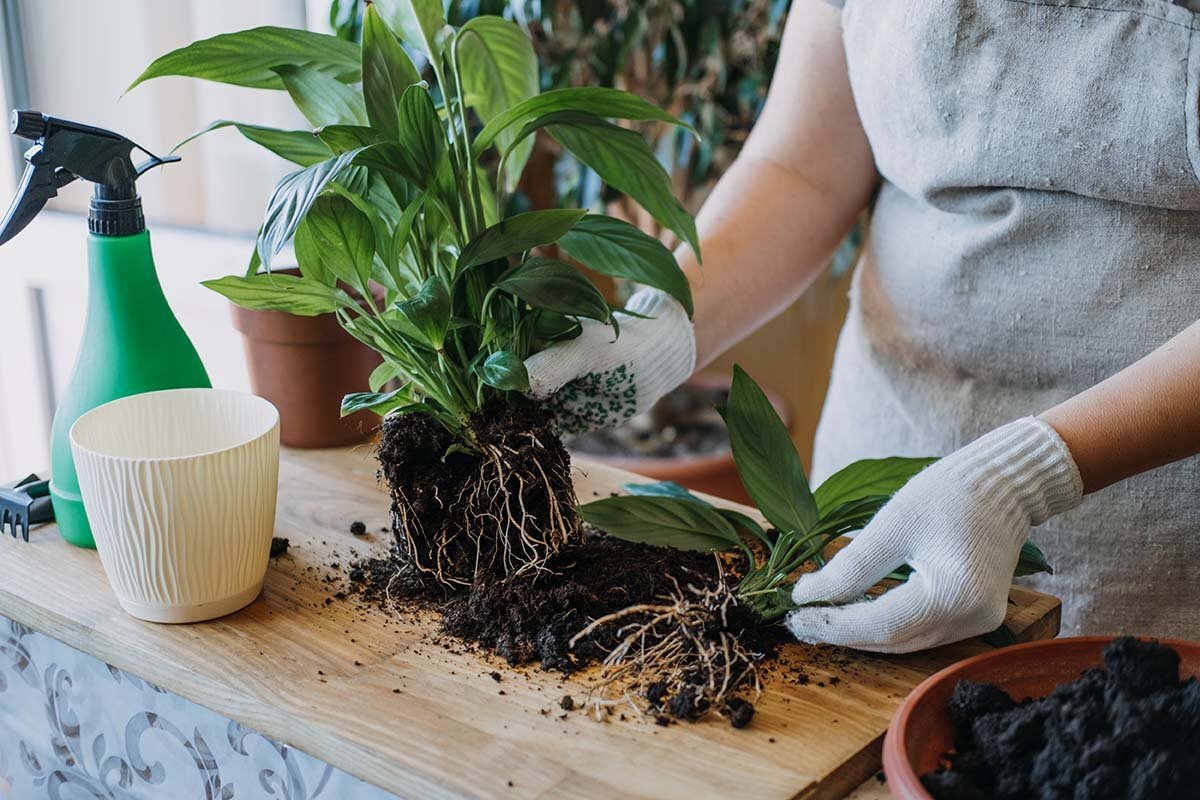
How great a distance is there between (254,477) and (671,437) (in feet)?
5.12

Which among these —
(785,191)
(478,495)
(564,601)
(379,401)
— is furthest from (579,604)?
(785,191)

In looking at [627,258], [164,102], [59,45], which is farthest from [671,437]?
[627,258]

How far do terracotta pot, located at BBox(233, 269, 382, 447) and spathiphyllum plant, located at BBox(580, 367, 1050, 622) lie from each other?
0.33 meters

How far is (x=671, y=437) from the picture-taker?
7.70 ft

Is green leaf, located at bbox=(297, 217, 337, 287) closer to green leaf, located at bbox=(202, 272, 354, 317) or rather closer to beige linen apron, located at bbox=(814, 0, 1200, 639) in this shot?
green leaf, located at bbox=(202, 272, 354, 317)

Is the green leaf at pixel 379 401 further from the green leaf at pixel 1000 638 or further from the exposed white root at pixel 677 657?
the green leaf at pixel 1000 638

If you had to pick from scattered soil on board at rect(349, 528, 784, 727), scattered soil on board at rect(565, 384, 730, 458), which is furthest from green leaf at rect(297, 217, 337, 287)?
scattered soil on board at rect(565, 384, 730, 458)

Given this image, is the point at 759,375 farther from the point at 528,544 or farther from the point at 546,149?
the point at 528,544

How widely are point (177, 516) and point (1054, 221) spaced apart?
755mm

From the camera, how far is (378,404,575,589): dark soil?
88 cm

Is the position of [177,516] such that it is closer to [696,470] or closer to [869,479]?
[869,479]

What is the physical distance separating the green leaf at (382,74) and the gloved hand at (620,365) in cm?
21

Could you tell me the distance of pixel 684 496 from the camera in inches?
38.5

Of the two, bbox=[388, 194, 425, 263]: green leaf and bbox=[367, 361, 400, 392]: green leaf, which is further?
bbox=[367, 361, 400, 392]: green leaf
